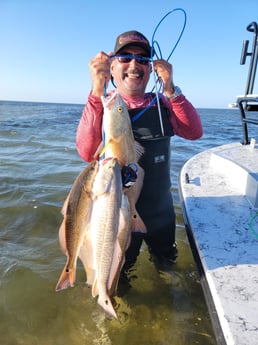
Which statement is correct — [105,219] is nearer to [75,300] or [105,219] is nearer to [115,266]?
[115,266]

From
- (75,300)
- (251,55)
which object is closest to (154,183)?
(75,300)

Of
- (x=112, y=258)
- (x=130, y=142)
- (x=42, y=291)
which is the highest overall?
(x=130, y=142)

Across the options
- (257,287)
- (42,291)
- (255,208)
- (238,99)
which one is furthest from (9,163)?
(257,287)

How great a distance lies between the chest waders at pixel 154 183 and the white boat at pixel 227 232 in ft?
1.09

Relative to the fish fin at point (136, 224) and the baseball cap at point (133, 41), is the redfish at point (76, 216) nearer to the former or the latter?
the fish fin at point (136, 224)

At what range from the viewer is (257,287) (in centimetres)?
235

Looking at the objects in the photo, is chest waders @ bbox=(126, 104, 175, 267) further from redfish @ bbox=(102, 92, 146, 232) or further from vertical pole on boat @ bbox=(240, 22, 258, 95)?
vertical pole on boat @ bbox=(240, 22, 258, 95)

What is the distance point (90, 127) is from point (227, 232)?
72.3 inches

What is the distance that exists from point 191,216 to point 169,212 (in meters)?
0.27

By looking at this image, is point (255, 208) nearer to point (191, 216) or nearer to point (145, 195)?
point (191, 216)

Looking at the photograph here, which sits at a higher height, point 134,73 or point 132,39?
point 132,39

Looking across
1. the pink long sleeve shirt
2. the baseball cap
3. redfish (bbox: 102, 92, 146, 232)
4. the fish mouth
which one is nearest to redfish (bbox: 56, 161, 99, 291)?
redfish (bbox: 102, 92, 146, 232)

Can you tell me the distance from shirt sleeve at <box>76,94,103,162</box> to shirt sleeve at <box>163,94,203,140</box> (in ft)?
2.47

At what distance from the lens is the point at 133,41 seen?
2.83m
